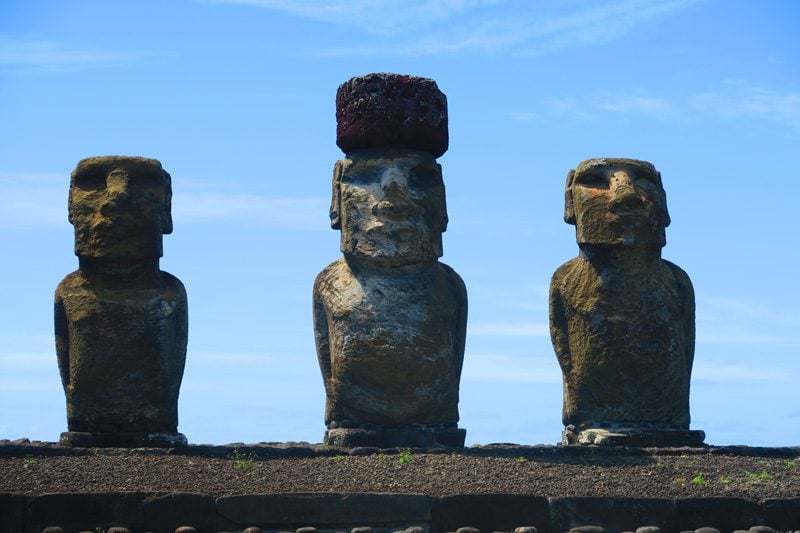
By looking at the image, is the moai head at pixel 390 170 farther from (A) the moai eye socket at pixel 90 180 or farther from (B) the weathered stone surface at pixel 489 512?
(B) the weathered stone surface at pixel 489 512

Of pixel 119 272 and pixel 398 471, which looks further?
pixel 119 272

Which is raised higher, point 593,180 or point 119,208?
point 593,180

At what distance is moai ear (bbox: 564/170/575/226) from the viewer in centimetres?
1664

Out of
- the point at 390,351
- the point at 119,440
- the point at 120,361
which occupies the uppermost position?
the point at 390,351

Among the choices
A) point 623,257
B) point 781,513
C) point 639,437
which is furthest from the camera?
point 623,257

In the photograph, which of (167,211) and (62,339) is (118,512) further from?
(167,211)

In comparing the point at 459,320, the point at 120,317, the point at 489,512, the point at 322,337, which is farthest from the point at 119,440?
the point at 489,512

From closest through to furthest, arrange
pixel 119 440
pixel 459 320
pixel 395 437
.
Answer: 1. pixel 119 440
2. pixel 395 437
3. pixel 459 320

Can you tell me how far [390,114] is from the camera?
1609 cm

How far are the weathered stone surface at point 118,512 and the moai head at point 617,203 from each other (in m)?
5.39

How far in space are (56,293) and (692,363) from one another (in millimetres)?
6570

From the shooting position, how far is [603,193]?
16.4 metres

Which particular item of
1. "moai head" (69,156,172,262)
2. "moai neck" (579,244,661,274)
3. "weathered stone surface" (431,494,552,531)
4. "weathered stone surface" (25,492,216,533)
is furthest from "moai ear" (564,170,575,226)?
"weathered stone surface" (25,492,216,533)

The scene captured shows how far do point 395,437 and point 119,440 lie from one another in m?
2.67
